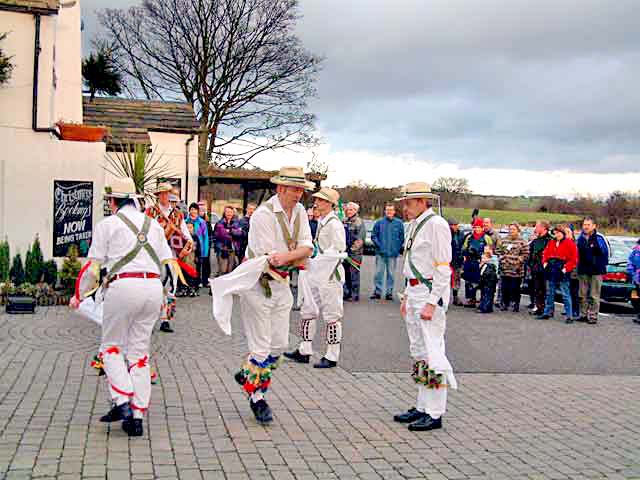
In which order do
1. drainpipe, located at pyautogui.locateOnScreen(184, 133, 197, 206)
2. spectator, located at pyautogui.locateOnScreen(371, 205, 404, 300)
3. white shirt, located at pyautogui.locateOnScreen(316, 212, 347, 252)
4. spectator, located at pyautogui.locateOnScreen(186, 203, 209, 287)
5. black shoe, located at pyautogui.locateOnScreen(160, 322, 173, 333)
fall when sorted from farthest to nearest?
drainpipe, located at pyautogui.locateOnScreen(184, 133, 197, 206) → spectator, located at pyautogui.locateOnScreen(371, 205, 404, 300) → spectator, located at pyautogui.locateOnScreen(186, 203, 209, 287) → black shoe, located at pyautogui.locateOnScreen(160, 322, 173, 333) → white shirt, located at pyautogui.locateOnScreen(316, 212, 347, 252)

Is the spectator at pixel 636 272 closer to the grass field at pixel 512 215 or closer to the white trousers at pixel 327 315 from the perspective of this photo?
the white trousers at pixel 327 315

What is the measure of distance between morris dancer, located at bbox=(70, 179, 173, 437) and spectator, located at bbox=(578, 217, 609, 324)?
35.0ft

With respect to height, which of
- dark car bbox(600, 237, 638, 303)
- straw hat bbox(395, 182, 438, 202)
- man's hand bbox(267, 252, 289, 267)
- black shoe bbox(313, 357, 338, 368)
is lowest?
black shoe bbox(313, 357, 338, 368)

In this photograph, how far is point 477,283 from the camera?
16.0m

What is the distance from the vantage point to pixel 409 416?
7016mm

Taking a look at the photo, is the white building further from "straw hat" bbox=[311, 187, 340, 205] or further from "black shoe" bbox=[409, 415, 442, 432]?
"black shoe" bbox=[409, 415, 442, 432]

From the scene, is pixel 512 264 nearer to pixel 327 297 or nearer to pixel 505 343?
pixel 505 343

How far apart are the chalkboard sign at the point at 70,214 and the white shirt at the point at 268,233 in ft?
27.8

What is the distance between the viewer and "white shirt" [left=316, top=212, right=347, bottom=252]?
10000 mm

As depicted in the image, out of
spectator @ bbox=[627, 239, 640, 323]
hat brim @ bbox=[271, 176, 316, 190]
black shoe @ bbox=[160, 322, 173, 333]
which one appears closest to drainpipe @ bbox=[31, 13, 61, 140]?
black shoe @ bbox=[160, 322, 173, 333]

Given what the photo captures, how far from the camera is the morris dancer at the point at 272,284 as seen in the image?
668 centimetres

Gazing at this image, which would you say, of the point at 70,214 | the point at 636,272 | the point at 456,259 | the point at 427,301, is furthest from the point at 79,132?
the point at 636,272

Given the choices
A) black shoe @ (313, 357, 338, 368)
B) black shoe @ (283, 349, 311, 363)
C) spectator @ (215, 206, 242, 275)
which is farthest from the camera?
spectator @ (215, 206, 242, 275)

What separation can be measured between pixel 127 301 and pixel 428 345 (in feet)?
8.64
